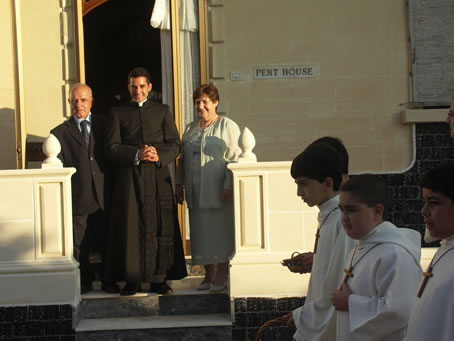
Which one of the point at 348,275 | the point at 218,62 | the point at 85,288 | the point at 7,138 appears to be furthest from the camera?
the point at 218,62

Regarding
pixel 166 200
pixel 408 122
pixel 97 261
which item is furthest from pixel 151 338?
pixel 408 122

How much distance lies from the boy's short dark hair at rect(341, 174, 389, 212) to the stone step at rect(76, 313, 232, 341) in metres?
3.75

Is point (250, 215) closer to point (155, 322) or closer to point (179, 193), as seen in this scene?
point (179, 193)

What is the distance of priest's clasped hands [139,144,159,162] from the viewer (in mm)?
7215

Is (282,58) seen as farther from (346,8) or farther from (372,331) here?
(372,331)

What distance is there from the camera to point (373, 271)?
3.44m

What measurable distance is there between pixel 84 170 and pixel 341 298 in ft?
14.2

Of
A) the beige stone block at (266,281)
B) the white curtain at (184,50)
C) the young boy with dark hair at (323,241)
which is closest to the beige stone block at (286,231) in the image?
the beige stone block at (266,281)

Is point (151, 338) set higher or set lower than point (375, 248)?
lower

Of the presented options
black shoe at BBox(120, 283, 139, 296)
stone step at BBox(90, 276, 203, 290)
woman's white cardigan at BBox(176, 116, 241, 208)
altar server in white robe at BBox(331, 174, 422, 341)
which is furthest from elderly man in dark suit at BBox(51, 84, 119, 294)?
altar server in white robe at BBox(331, 174, 422, 341)

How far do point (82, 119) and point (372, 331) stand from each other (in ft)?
15.3

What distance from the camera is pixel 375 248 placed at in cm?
349

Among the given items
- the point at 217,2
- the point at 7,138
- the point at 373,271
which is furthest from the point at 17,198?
the point at 373,271

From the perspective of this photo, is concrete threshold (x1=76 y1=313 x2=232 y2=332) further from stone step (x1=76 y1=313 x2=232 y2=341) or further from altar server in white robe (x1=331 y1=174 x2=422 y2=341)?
altar server in white robe (x1=331 y1=174 x2=422 y2=341)
